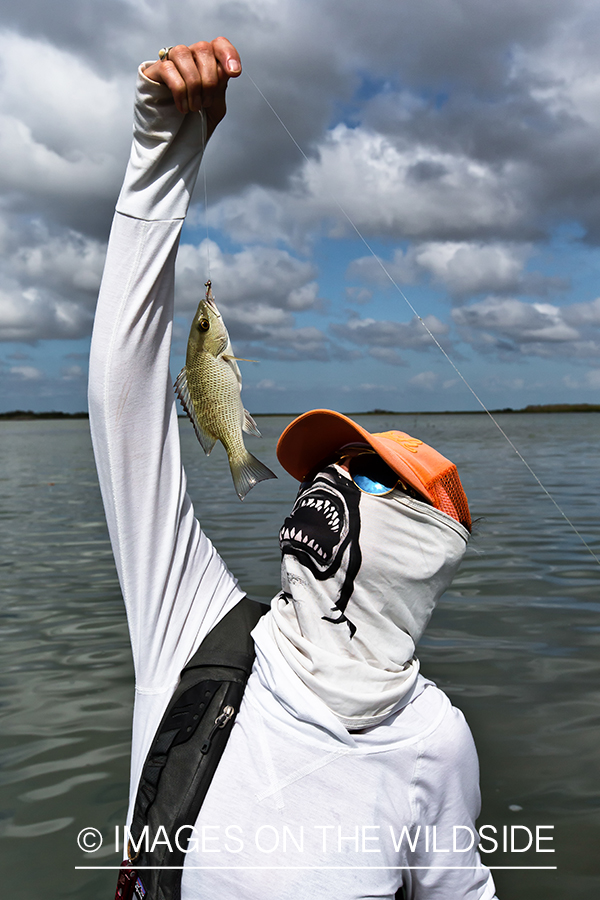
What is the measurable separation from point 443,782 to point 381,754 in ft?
0.57

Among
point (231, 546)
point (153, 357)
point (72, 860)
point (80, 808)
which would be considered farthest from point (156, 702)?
point (231, 546)

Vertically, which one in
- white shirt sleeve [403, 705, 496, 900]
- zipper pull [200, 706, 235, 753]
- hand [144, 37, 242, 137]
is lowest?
white shirt sleeve [403, 705, 496, 900]

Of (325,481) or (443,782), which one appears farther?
(325,481)

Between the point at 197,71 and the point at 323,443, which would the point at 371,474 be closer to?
the point at 323,443

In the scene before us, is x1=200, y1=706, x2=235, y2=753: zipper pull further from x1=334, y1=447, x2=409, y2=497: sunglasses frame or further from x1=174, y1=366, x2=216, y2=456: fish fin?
x1=174, y1=366, x2=216, y2=456: fish fin

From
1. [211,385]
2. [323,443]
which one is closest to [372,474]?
[323,443]

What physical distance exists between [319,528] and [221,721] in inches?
21.7

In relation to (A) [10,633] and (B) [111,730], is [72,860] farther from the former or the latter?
(A) [10,633]

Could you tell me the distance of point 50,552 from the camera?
10172mm

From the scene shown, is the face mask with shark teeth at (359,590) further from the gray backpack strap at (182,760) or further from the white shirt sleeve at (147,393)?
the white shirt sleeve at (147,393)

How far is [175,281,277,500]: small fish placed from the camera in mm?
2014

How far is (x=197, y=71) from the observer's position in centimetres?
166

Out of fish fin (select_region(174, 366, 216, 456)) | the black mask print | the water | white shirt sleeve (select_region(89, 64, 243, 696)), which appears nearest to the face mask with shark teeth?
the black mask print

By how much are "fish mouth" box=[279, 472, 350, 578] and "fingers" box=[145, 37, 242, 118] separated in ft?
3.32
